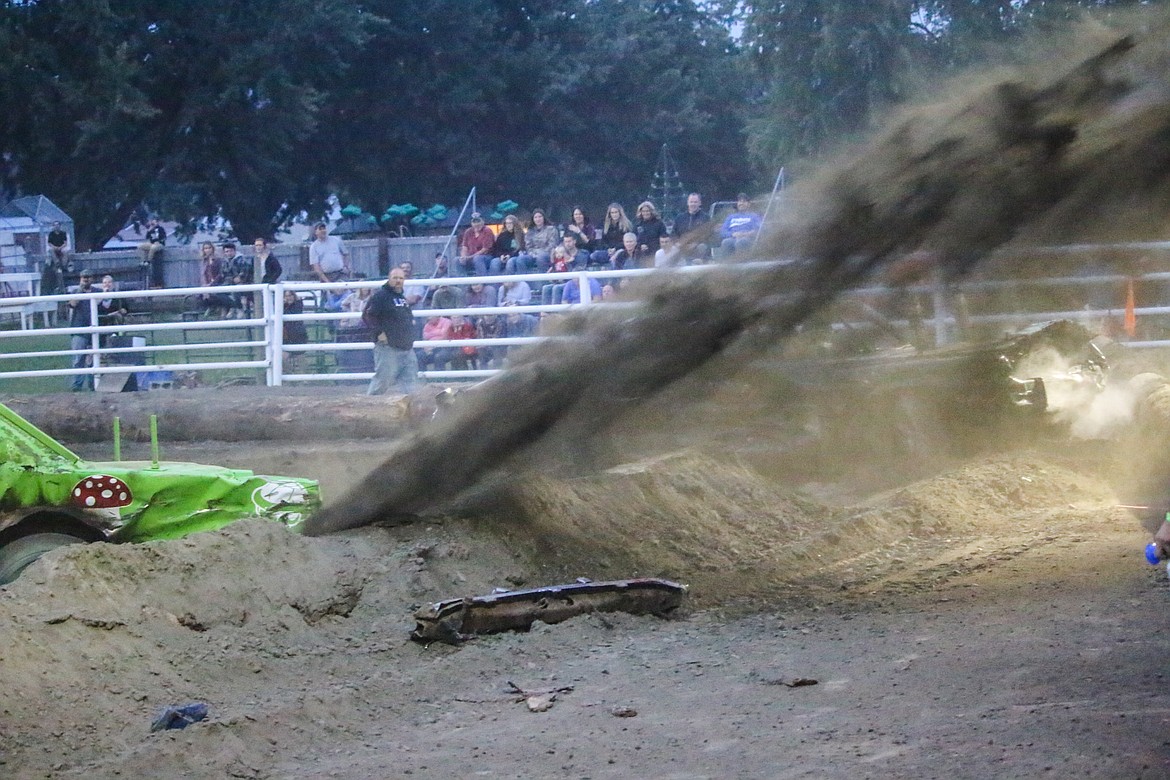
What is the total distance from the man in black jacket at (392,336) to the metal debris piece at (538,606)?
6597 mm

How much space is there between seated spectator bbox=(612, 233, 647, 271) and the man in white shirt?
4.76m

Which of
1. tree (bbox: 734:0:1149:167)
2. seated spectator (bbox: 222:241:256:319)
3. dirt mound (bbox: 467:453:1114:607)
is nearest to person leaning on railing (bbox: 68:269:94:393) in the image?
seated spectator (bbox: 222:241:256:319)

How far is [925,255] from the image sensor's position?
8070 millimetres

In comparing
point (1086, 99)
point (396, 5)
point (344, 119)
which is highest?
point (396, 5)

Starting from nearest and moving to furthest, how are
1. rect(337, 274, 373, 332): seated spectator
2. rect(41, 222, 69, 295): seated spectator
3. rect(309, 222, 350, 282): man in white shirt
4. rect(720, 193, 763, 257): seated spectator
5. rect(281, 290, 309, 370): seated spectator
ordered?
rect(720, 193, 763, 257): seated spectator → rect(281, 290, 309, 370): seated spectator → rect(337, 274, 373, 332): seated spectator → rect(309, 222, 350, 282): man in white shirt → rect(41, 222, 69, 295): seated spectator

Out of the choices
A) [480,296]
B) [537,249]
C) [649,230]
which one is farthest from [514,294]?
[537,249]

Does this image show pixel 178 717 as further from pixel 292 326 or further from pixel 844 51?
pixel 844 51

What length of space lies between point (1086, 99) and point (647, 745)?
417cm

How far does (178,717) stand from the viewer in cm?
562

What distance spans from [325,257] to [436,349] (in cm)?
362

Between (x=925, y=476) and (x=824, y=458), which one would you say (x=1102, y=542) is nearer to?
(x=925, y=476)

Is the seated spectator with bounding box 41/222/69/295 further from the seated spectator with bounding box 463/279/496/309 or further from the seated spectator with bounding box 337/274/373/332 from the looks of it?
the seated spectator with bounding box 463/279/496/309

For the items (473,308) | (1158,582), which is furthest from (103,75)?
(1158,582)

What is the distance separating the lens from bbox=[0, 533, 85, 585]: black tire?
285 inches
